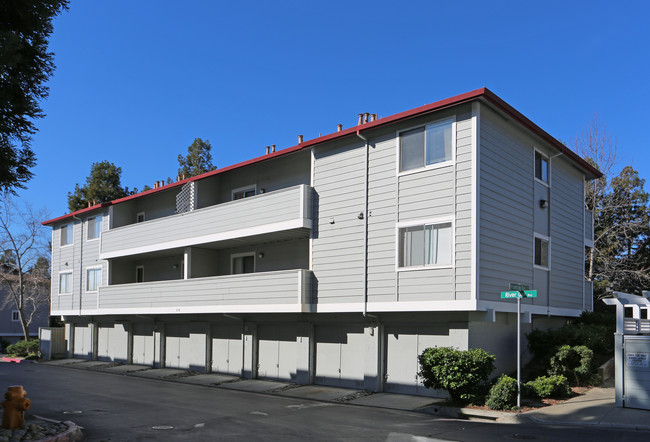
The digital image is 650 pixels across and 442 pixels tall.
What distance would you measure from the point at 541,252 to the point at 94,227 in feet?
81.2

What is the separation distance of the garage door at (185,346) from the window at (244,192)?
600cm

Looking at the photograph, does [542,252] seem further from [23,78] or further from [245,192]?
[23,78]

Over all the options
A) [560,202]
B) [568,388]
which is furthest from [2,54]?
[560,202]

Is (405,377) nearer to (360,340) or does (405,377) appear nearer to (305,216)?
(360,340)

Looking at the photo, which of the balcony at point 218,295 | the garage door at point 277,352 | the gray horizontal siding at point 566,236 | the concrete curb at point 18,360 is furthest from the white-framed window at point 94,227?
the gray horizontal siding at point 566,236

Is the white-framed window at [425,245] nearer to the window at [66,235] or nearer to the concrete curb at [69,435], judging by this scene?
the concrete curb at [69,435]

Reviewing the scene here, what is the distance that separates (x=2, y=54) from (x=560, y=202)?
62.1 ft

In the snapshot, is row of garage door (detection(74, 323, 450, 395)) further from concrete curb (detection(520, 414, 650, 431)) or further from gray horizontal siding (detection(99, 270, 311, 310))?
concrete curb (detection(520, 414, 650, 431))

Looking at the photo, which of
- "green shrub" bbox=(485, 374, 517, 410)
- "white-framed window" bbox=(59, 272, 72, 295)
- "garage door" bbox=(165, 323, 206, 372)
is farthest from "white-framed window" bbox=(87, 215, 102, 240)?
"green shrub" bbox=(485, 374, 517, 410)

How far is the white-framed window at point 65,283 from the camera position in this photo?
119 feet

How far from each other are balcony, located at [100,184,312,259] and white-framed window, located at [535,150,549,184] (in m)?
7.93

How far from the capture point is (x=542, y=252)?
69.3 feet

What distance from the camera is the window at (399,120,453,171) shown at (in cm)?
1823

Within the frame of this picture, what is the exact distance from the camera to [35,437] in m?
11.2
